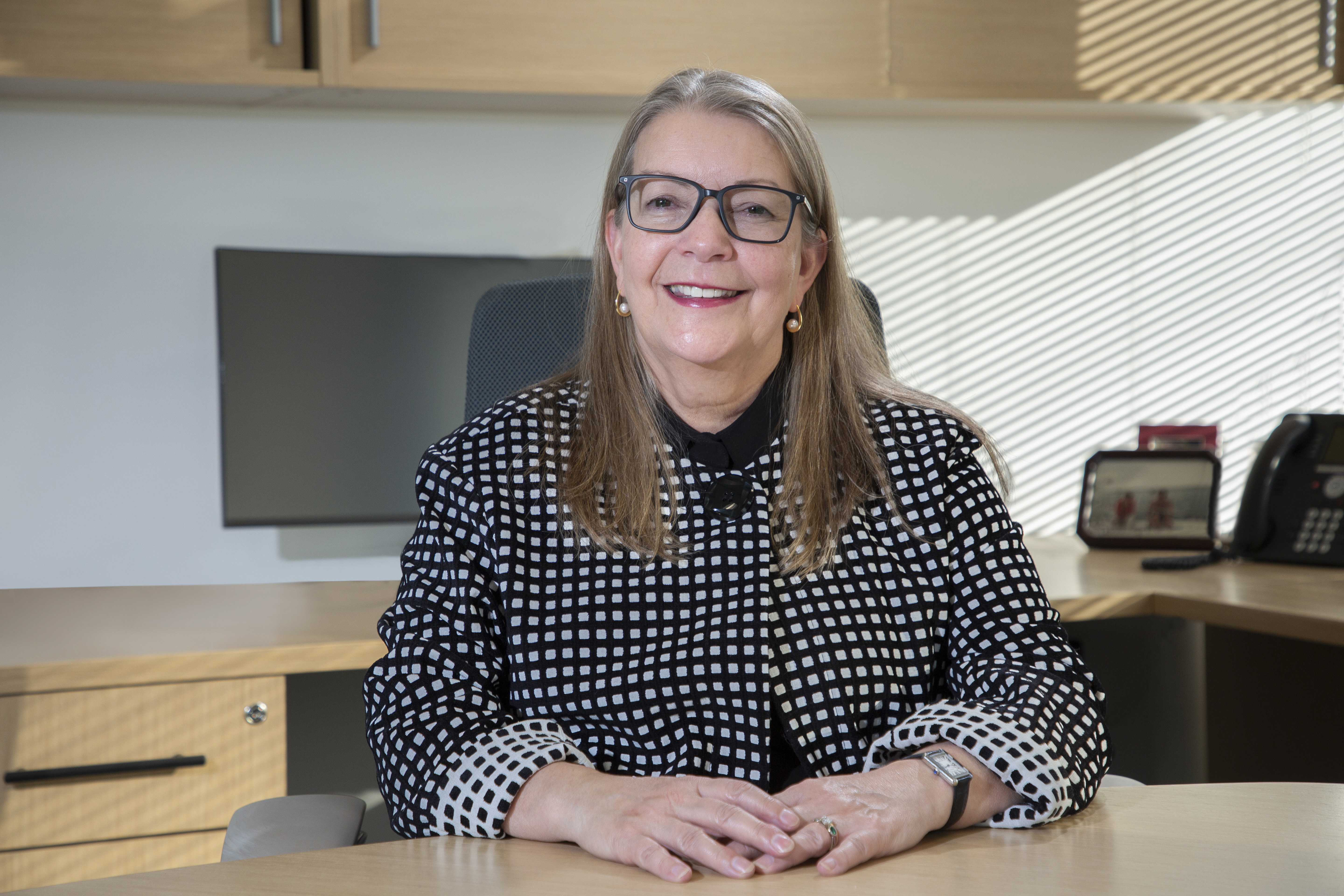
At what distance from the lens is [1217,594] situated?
1753mm

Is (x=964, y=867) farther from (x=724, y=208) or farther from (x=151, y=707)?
(x=151, y=707)

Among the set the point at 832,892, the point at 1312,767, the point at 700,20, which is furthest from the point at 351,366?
the point at 1312,767

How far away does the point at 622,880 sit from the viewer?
808 millimetres

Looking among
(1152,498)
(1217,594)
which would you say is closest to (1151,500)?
(1152,498)

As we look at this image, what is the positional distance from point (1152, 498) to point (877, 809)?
155 cm

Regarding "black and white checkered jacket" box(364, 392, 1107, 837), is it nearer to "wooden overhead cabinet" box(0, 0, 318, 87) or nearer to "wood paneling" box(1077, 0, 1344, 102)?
"wooden overhead cabinet" box(0, 0, 318, 87)

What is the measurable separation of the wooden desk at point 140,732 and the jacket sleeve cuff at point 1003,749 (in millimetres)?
745

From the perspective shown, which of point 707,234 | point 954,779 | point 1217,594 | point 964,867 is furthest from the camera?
point 1217,594

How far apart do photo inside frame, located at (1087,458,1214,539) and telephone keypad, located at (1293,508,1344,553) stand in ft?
0.56

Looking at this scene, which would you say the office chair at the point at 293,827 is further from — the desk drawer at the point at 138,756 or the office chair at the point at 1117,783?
the office chair at the point at 1117,783

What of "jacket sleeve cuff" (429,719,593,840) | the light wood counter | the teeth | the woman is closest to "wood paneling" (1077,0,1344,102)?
the woman

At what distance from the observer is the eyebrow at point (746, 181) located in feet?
3.88

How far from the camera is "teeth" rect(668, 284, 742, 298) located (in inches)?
46.8

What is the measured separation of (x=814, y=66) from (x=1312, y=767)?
1647 mm
